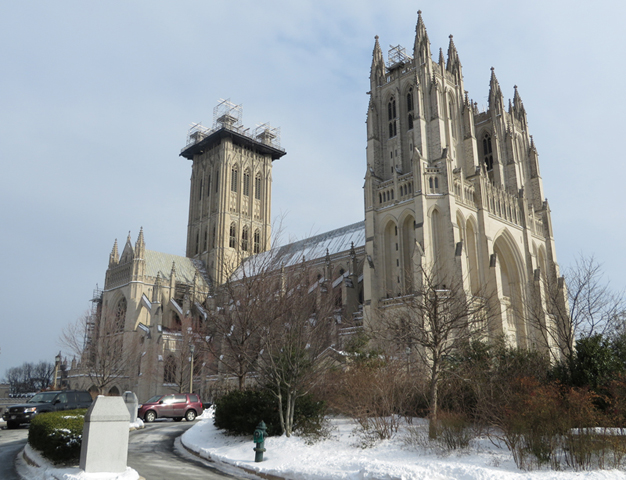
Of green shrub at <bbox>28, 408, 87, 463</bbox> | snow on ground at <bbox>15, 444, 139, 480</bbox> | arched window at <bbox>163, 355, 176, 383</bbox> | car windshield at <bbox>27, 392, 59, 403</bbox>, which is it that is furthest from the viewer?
arched window at <bbox>163, 355, 176, 383</bbox>

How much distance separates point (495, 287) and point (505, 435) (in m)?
28.8

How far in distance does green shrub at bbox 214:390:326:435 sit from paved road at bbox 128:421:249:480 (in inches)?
75.1

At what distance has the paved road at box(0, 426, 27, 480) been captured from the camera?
11.7 m

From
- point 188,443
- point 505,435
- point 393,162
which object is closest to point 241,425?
point 188,443

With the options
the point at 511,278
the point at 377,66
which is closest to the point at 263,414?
the point at 511,278

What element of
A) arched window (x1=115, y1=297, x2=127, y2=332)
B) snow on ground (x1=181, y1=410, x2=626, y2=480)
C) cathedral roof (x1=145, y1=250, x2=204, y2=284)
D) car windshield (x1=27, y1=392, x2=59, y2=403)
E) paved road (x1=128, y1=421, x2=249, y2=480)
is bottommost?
paved road (x1=128, y1=421, x2=249, y2=480)

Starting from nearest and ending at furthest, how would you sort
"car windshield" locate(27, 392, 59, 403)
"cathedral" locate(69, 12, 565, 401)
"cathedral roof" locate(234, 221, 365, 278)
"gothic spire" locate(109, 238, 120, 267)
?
"car windshield" locate(27, 392, 59, 403)
"cathedral" locate(69, 12, 565, 401)
"cathedral roof" locate(234, 221, 365, 278)
"gothic spire" locate(109, 238, 120, 267)

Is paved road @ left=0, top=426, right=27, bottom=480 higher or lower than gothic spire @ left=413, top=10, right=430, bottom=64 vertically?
lower

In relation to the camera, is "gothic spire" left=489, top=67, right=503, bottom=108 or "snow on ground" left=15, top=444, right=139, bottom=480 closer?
"snow on ground" left=15, top=444, right=139, bottom=480

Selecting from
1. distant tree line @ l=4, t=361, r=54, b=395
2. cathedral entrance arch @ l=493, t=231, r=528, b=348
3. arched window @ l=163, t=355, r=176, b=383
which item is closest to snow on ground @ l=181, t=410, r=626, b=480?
cathedral entrance arch @ l=493, t=231, r=528, b=348

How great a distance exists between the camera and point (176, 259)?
70188 millimetres

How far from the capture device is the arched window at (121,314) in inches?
2274

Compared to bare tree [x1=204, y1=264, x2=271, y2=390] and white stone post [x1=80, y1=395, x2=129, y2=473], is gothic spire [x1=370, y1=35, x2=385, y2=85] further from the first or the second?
white stone post [x1=80, y1=395, x2=129, y2=473]

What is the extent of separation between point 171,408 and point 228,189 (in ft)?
168
